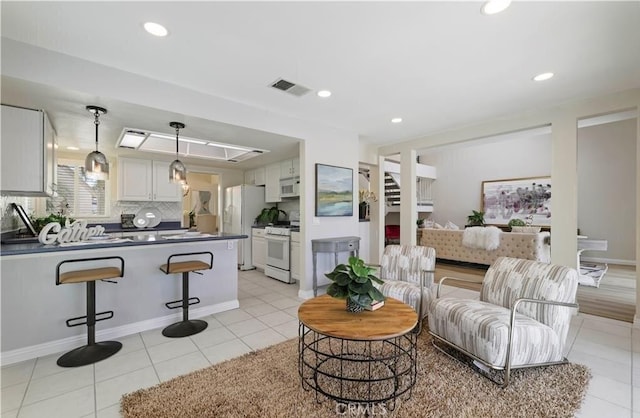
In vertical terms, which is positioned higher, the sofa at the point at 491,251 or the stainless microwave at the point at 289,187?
the stainless microwave at the point at 289,187

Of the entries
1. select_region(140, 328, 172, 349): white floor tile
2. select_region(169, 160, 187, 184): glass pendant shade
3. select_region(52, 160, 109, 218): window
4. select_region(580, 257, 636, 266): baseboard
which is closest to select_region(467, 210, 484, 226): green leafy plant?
select_region(580, 257, 636, 266): baseboard

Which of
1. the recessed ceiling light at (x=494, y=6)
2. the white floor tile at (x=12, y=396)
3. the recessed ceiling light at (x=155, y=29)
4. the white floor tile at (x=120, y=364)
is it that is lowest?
the white floor tile at (x=120, y=364)

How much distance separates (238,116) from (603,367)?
4.19 m

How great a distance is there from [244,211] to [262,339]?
142 inches

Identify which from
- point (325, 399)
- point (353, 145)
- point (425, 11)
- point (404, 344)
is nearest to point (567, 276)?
point (404, 344)

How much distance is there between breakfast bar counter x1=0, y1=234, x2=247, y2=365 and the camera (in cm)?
239

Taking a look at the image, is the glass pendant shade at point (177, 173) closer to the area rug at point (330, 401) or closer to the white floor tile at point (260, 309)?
the white floor tile at point (260, 309)

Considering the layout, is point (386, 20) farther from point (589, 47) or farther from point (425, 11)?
point (589, 47)

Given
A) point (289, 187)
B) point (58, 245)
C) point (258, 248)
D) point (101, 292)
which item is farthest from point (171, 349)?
point (289, 187)

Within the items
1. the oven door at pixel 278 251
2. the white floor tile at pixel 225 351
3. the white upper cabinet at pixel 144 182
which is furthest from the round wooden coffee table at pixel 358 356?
the white upper cabinet at pixel 144 182

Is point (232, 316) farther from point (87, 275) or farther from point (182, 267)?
point (87, 275)

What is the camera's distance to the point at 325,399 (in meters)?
1.84

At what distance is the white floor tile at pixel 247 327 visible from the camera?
2932 mm

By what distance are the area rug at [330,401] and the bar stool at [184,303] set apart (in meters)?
0.89
